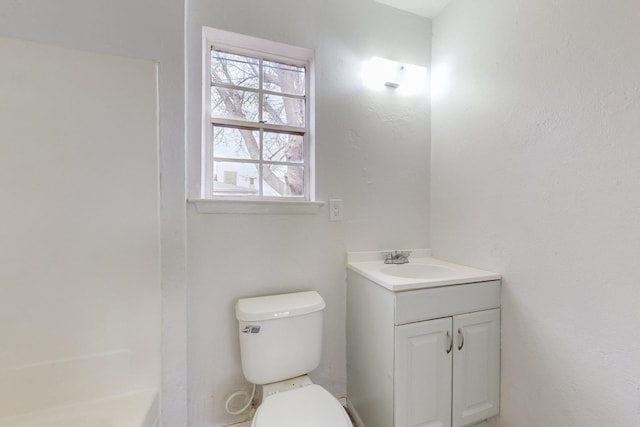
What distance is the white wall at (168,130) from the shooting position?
1.11 metres

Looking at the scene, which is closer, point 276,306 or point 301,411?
point 301,411

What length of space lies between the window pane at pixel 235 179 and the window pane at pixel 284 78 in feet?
1.66

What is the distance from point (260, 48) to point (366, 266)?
1.41 meters

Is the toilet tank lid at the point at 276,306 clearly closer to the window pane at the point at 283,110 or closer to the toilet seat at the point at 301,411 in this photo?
the toilet seat at the point at 301,411

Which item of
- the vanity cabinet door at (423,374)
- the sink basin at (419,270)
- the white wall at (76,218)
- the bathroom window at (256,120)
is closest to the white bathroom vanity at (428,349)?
the vanity cabinet door at (423,374)

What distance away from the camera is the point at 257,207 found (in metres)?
1.39

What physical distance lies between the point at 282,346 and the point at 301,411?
0.92 ft

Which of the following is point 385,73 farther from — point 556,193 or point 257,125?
point 556,193

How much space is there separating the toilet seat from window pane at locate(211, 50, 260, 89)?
159 cm

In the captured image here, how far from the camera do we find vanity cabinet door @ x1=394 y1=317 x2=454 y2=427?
1.11m

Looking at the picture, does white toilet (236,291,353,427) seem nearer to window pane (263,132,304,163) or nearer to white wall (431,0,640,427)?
window pane (263,132,304,163)

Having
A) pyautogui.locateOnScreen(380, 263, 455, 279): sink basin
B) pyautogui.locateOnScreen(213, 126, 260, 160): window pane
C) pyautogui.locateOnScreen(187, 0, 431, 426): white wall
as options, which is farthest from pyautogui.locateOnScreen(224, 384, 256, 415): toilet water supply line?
pyautogui.locateOnScreen(213, 126, 260, 160): window pane

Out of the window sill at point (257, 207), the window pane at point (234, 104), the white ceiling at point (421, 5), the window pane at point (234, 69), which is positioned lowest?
the window sill at point (257, 207)

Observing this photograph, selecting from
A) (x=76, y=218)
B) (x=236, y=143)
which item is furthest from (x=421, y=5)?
(x=76, y=218)
